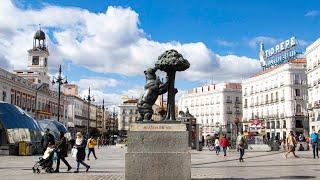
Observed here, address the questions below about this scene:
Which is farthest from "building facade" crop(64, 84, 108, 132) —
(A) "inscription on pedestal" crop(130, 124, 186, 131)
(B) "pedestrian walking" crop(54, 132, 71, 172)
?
(A) "inscription on pedestal" crop(130, 124, 186, 131)

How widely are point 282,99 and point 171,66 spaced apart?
73.5 meters

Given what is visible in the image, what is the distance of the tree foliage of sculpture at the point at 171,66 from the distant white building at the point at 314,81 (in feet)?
193

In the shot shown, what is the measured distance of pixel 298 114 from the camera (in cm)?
8131

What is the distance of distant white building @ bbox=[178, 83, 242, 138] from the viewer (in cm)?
10932

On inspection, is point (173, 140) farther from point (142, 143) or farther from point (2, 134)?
point (2, 134)

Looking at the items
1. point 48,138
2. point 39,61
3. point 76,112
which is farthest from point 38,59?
point 48,138

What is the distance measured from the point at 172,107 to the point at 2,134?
2654 centimetres

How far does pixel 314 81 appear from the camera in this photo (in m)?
70.2

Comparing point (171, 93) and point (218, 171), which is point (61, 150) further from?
point (171, 93)

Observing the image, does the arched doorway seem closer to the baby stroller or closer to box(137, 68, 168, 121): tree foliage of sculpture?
the baby stroller

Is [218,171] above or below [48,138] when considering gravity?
below

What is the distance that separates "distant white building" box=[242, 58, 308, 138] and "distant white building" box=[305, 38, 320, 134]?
8.19m

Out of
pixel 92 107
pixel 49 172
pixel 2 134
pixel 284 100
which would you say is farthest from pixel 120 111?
pixel 49 172

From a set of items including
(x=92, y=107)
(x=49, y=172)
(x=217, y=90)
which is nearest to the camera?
(x=49, y=172)
